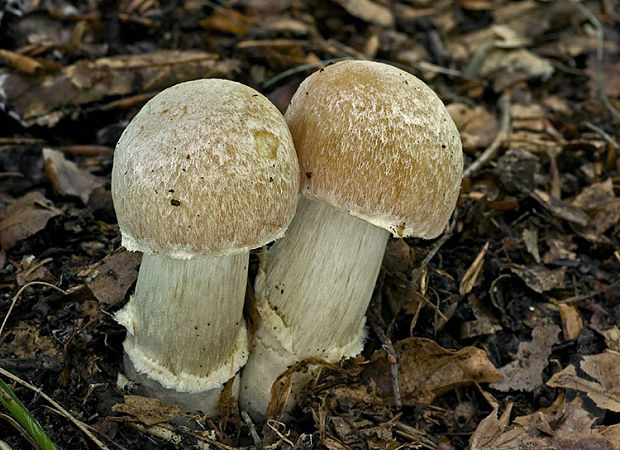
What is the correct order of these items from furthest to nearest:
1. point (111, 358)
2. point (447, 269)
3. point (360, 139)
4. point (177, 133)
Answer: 1. point (447, 269)
2. point (111, 358)
3. point (360, 139)
4. point (177, 133)

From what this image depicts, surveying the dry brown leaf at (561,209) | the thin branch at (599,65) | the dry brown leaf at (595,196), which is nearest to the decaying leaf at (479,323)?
the dry brown leaf at (561,209)

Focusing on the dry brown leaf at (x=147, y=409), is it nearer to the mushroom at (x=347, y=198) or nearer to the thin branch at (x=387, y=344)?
the mushroom at (x=347, y=198)

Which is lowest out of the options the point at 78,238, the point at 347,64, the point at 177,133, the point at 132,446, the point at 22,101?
the point at 132,446

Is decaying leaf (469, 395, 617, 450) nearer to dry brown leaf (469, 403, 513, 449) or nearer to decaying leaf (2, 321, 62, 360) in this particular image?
dry brown leaf (469, 403, 513, 449)

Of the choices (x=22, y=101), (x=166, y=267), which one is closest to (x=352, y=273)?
(x=166, y=267)

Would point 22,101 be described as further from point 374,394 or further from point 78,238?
point 374,394

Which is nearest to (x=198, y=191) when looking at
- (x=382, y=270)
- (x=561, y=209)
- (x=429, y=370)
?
(x=382, y=270)

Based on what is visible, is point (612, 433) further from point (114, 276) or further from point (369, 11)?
point (369, 11)
